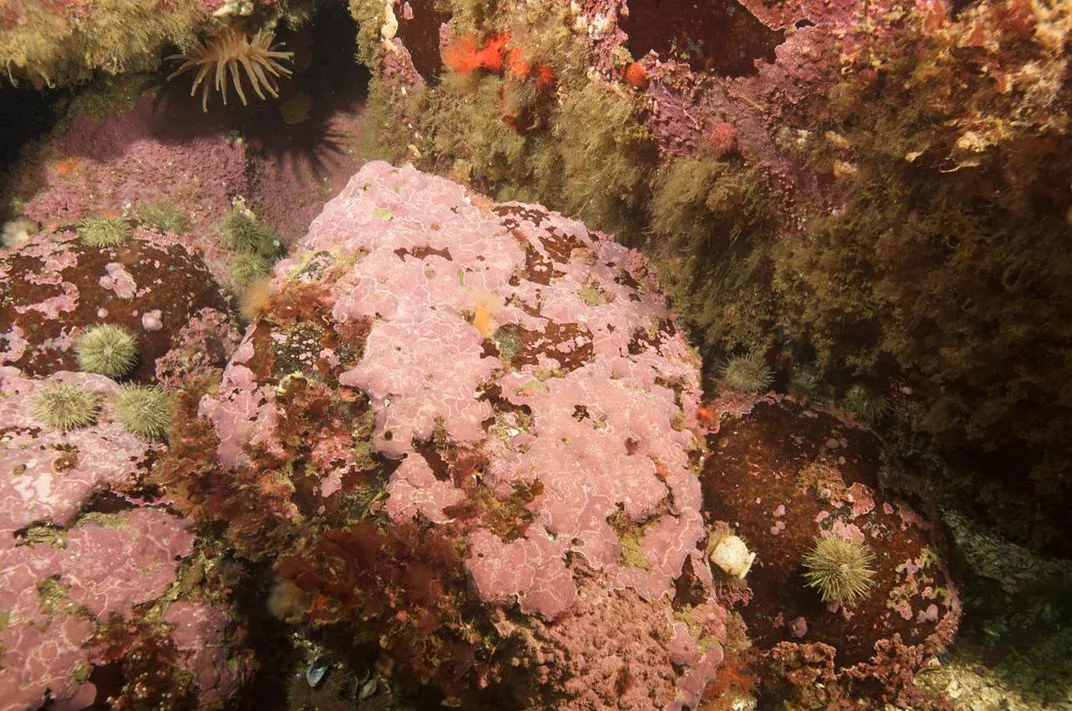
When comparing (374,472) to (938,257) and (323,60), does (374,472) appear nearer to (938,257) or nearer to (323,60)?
(938,257)

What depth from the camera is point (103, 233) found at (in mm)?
5000

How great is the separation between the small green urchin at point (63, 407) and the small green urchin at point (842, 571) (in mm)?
5135

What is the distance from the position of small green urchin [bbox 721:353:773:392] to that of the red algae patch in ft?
2.27

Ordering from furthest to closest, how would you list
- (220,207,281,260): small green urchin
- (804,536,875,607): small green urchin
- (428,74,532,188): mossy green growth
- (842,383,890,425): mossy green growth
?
(220,207,281,260): small green urchin → (428,74,532,188): mossy green growth → (842,383,890,425): mossy green growth → (804,536,875,607): small green urchin

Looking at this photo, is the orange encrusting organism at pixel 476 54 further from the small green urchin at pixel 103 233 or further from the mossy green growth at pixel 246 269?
the small green urchin at pixel 103 233

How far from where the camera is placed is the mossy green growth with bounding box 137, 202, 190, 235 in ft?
20.3

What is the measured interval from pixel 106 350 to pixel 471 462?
3.41 meters

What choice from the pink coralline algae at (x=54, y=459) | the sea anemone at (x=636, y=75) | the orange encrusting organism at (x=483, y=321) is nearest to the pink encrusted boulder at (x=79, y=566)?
→ the pink coralline algae at (x=54, y=459)

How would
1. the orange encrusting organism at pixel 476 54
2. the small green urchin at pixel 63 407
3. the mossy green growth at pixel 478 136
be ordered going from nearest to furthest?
the small green urchin at pixel 63 407 < the orange encrusting organism at pixel 476 54 < the mossy green growth at pixel 478 136

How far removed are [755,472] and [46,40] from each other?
6.89 metres

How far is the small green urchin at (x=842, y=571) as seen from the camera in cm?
353

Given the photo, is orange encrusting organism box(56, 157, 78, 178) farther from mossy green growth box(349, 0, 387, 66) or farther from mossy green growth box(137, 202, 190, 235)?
mossy green growth box(349, 0, 387, 66)

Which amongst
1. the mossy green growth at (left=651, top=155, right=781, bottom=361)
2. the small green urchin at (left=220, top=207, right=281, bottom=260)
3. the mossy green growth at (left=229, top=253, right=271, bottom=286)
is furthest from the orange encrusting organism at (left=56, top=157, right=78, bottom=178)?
the mossy green growth at (left=651, top=155, right=781, bottom=361)

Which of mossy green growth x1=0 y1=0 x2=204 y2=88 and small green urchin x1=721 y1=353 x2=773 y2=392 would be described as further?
mossy green growth x1=0 y1=0 x2=204 y2=88
